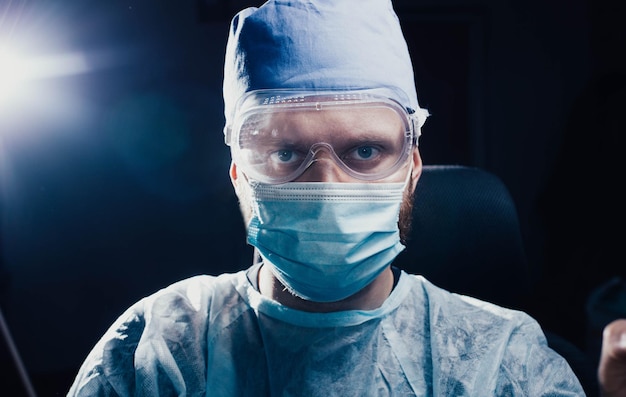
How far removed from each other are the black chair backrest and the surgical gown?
0.32 metres

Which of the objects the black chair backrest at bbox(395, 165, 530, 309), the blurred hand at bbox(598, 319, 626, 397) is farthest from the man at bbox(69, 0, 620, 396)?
the black chair backrest at bbox(395, 165, 530, 309)

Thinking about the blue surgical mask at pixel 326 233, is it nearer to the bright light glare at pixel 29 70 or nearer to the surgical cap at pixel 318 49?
the surgical cap at pixel 318 49

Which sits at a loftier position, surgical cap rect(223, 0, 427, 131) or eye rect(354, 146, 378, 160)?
surgical cap rect(223, 0, 427, 131)

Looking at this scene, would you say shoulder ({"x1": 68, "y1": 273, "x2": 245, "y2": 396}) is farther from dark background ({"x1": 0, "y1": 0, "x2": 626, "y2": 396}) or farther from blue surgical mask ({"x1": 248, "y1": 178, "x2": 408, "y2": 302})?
dark background ({"x1": 0, "y1": 0, "x2": 626, "y2": 396})

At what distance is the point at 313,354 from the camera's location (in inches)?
40.6

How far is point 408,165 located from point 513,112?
7.36 ft

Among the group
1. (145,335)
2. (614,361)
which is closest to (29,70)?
(145,335)

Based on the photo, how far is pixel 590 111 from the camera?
115 inches

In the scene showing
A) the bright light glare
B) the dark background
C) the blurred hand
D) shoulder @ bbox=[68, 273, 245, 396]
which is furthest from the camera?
the dark background

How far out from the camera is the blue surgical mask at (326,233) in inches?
39.6

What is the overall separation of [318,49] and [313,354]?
0.64 m

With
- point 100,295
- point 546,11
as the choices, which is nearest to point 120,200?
point 100,295

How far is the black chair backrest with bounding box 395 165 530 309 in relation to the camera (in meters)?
1.40

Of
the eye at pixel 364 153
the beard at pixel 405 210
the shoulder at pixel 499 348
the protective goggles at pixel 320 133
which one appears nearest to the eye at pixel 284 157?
the protective goggles at pixel 320 133
